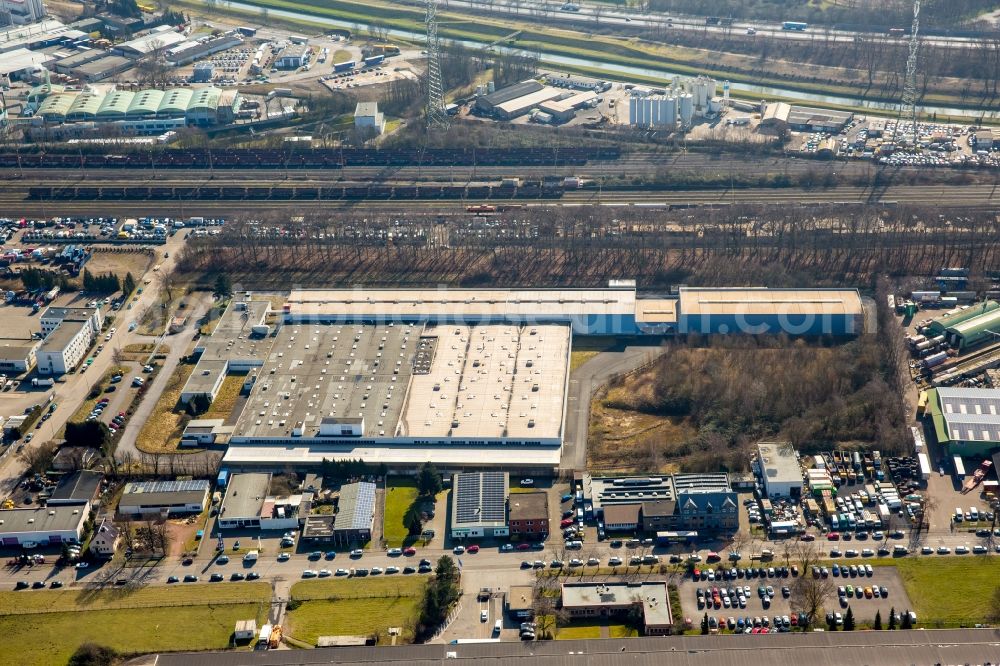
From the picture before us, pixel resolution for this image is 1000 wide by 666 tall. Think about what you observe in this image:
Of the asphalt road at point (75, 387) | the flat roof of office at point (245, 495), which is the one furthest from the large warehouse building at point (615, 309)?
the flat roof of office at point (245, 495)

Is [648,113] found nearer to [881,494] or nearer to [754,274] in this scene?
[754,274]

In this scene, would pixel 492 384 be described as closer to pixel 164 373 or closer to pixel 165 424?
pixel 165 424

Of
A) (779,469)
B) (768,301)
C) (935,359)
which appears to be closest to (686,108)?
(768,301)

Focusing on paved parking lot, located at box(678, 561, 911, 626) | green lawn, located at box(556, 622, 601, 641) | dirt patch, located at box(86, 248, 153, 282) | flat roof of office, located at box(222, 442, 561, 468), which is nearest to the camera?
green lawn, located at box(556, 622, 601, 641)

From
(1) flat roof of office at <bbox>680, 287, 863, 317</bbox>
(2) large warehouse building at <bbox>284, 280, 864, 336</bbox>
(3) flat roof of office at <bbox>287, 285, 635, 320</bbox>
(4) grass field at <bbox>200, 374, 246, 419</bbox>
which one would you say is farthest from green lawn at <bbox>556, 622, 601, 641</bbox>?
(1) flat roof of office at <bbox>680, 287, 863, 317</bbox>

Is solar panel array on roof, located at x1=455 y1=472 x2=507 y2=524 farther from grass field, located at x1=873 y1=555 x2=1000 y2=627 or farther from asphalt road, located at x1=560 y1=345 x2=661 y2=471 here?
grass field, located at x1=873 y1=555 x2=1000 y2=627

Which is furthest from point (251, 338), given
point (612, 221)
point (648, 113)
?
point (648, 113)
